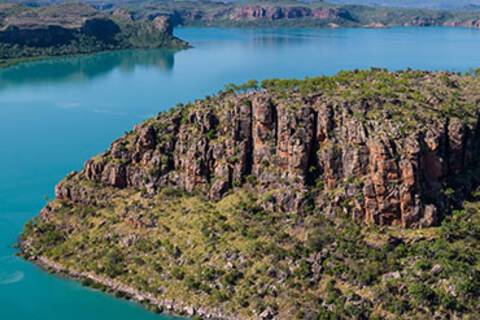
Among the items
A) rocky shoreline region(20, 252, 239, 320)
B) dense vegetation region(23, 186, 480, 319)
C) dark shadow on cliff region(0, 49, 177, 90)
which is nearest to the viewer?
dense vegetation region(23, 186, 480, 319)

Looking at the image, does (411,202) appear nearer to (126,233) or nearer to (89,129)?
(126,233)

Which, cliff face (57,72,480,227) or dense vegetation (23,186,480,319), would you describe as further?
cliff face (57,72,480,227)

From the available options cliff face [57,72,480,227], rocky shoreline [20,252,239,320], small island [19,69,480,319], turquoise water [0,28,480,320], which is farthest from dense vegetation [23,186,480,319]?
turquoise water [0,28,480,320]

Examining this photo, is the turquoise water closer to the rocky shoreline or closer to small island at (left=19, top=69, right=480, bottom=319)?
the rocky shoreline

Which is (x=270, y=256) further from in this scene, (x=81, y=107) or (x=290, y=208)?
(x=81, y=107)

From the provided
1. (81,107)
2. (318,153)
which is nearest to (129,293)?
(318,153)

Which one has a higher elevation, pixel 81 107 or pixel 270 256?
pixel 270 256

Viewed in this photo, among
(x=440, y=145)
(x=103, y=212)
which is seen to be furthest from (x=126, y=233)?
(x=440, y=145)
